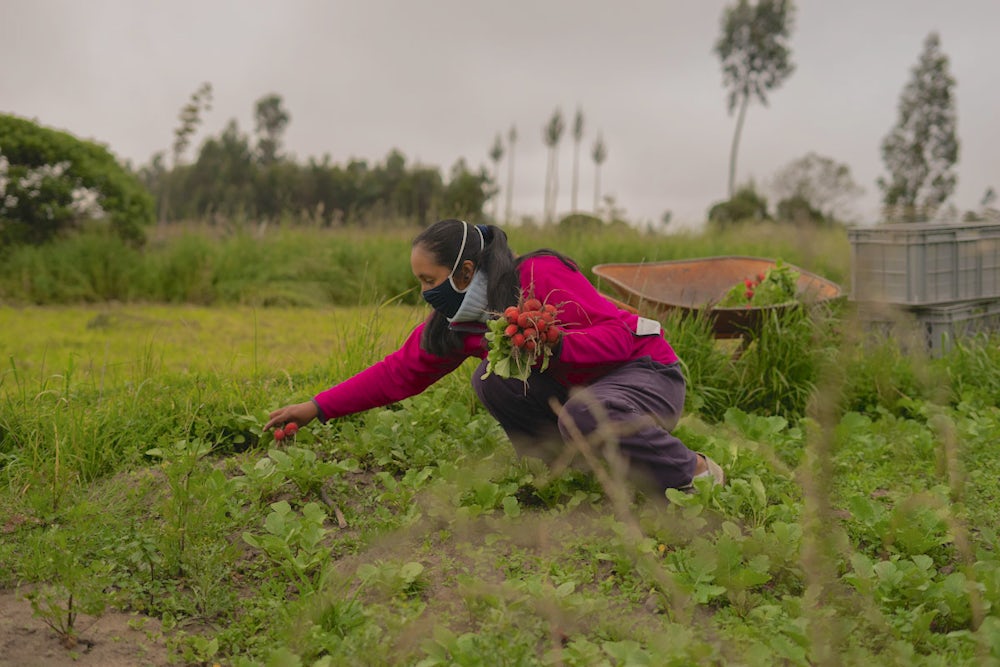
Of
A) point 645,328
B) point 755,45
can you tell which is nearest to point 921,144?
point 755,45

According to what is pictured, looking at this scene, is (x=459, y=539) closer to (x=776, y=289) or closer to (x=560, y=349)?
(x=560, y=349)

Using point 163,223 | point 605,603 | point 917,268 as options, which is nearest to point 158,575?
point 605,603

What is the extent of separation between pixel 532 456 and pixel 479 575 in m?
0.69

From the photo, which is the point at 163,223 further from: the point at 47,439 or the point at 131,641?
the point at 131,641

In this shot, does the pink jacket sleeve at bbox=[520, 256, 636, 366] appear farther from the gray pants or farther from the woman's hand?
the woman's hand

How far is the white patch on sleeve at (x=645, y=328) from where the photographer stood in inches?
121

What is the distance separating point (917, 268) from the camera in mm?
6043

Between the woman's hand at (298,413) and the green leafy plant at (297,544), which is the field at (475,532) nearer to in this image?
the green leafy plant at (297,544)

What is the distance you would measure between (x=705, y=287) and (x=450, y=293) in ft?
11.1

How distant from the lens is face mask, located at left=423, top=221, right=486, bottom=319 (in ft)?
9.77

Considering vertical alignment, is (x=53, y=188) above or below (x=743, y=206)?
below

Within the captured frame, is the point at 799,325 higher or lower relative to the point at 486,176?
lower

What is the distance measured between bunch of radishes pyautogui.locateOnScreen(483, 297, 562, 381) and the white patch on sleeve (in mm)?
389

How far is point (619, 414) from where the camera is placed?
2816mm
